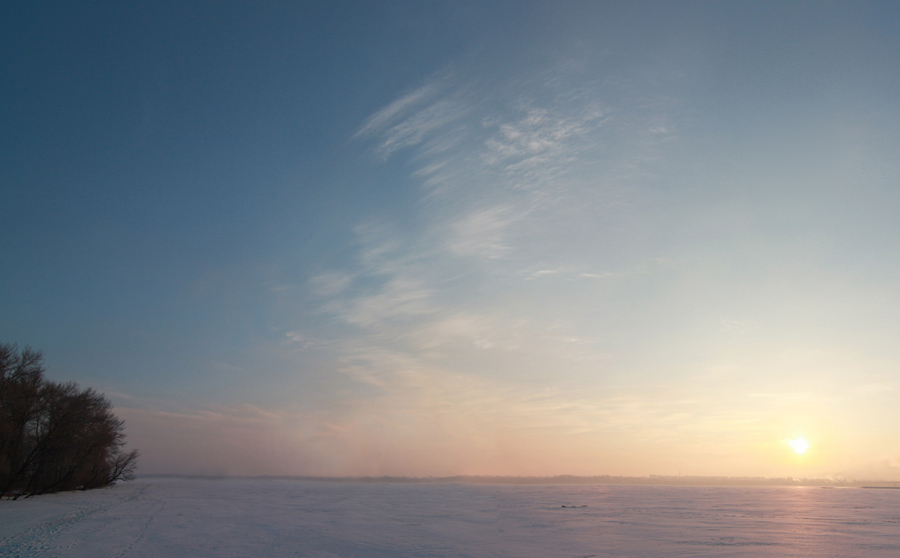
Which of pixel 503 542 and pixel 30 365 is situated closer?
pixel 503 542

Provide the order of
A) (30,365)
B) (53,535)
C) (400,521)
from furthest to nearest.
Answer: (30,365) < (400,521) < (53,535)

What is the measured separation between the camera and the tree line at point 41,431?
5194 cm

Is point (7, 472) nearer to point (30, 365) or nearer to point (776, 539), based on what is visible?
point (30, 365)

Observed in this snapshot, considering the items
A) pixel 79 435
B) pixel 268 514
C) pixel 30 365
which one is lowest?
pixel 268 514

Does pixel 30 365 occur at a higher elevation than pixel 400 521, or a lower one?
higher

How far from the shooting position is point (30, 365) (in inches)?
2175

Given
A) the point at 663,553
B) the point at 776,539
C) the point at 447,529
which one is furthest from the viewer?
the point at 447,529

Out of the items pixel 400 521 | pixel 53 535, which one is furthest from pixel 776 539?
pixel 53 535

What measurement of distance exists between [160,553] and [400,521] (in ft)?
58.4

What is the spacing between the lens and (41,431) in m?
58.7

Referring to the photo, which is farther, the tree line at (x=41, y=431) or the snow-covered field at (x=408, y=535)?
the tree line at (x=41, y=431)

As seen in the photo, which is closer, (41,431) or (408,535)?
(408,535)

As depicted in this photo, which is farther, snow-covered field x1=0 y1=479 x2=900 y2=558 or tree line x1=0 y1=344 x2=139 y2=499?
tree line x1=0 y1=344 x2=139 y2=499

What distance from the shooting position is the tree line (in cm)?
5194
